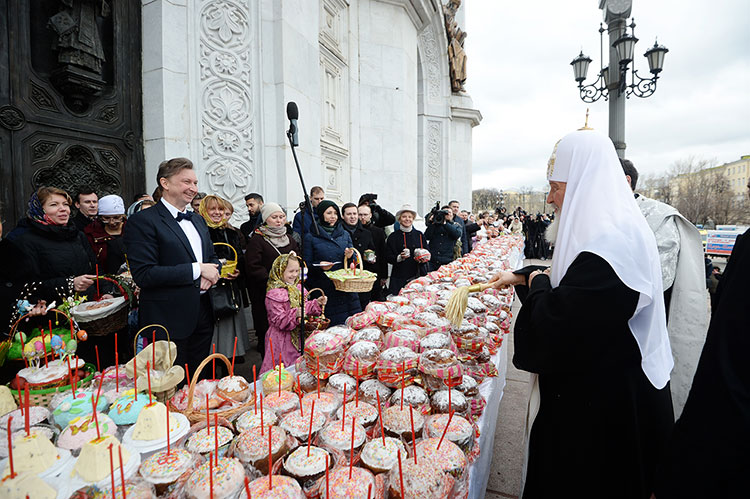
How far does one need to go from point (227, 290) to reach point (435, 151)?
534 inches

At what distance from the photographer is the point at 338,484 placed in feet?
3.84

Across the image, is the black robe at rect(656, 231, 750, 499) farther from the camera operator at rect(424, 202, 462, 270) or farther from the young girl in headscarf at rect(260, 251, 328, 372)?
the camera operator at rect(424, 202, 462, 270)

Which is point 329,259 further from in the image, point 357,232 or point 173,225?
point 173,225

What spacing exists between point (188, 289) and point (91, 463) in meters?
1.64

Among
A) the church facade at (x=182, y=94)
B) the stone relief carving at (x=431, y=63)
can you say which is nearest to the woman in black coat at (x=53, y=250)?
the church facade at (x=182, y=94)

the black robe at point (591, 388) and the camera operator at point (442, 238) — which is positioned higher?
the camera operator at point (442, 238)

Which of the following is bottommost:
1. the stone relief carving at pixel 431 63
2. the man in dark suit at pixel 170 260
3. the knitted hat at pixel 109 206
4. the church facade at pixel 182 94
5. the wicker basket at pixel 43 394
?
the wicker basket at pixel 43 394

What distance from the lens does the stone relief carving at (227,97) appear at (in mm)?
5207

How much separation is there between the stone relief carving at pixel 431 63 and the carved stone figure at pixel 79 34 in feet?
42.1

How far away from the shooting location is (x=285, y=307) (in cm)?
311

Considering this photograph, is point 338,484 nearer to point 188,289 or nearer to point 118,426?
point 118,426

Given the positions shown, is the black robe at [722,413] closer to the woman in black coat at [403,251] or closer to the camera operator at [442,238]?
the woman in black coat at [403,251]

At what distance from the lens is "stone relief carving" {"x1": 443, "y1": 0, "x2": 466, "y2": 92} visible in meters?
15.9

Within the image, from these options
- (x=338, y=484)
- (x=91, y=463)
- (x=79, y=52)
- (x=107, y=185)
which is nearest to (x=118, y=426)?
(x=91, y=463)
